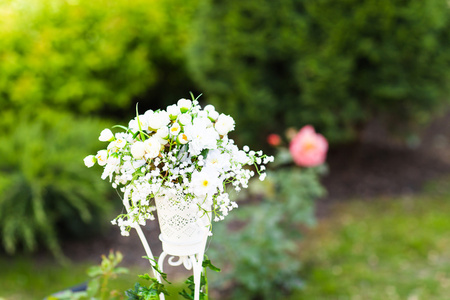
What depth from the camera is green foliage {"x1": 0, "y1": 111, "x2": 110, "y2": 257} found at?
3.01 meters

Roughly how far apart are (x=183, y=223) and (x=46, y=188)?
212 cm

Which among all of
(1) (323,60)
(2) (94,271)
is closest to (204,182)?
(2) (94,271)

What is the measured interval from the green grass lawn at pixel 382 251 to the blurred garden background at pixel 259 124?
1 centimetres

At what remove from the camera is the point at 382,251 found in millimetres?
3152

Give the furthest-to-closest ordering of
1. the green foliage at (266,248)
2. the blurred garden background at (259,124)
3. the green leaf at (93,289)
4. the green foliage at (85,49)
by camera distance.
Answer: the green foliage at (85,49), the blurred garden background at (259,124), the green foliage at (266,248), the green leaf at (93,289)

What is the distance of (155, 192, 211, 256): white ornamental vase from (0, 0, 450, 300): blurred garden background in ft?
4.15

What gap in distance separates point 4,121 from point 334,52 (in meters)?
2.59

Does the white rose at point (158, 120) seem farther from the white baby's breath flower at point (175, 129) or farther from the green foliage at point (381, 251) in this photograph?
the green foliage at point (381, 251)

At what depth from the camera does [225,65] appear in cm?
389

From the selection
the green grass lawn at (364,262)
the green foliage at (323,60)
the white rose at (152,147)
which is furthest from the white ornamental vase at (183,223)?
the green foliage at (323,60)

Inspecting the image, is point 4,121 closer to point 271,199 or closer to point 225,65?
point 225,65

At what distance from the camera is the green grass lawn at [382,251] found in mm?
2783

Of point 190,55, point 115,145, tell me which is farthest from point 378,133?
point 115,145

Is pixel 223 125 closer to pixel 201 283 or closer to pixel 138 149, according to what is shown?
pixel 138 149
